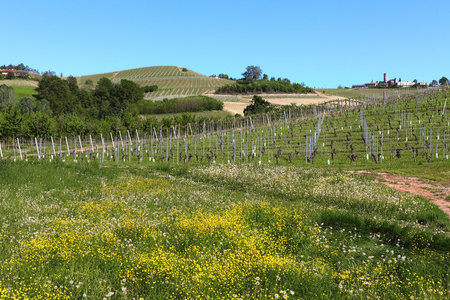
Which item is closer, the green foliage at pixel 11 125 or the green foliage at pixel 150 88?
the green foliage at pixel 11 125

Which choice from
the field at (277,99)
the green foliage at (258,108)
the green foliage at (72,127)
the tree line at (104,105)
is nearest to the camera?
the green foliage at (72,127)

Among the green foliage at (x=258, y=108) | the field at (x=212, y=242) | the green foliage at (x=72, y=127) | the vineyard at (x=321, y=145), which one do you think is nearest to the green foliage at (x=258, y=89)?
the green foliage at (x=258, y=108)

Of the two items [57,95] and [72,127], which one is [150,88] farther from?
[72,127]

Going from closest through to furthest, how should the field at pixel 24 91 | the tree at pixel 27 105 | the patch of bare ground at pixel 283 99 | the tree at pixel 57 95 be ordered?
the tree at pixel 27 105 < the tree at pixel 57 95 < the patch of bare ground at pixel 283 99 < the field at pixel 24 91

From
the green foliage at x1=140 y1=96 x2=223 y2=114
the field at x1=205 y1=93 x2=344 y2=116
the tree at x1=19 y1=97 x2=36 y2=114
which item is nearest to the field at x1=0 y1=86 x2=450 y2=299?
the tree at x1=19 y1=97 x2=36 y2=114

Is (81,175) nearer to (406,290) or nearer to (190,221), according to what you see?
(190,221)

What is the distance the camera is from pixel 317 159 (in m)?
36.6

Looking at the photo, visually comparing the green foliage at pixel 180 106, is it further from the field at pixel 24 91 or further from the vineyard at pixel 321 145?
the field at pixel 24 91

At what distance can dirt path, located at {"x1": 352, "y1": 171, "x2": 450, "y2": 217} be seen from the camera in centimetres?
1781

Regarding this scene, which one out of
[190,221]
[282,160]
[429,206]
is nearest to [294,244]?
[190,221]

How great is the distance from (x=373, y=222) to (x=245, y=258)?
5.92 metres

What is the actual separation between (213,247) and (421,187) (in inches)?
671

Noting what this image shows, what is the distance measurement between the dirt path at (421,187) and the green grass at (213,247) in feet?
4.84

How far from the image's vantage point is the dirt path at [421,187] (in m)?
17.8
